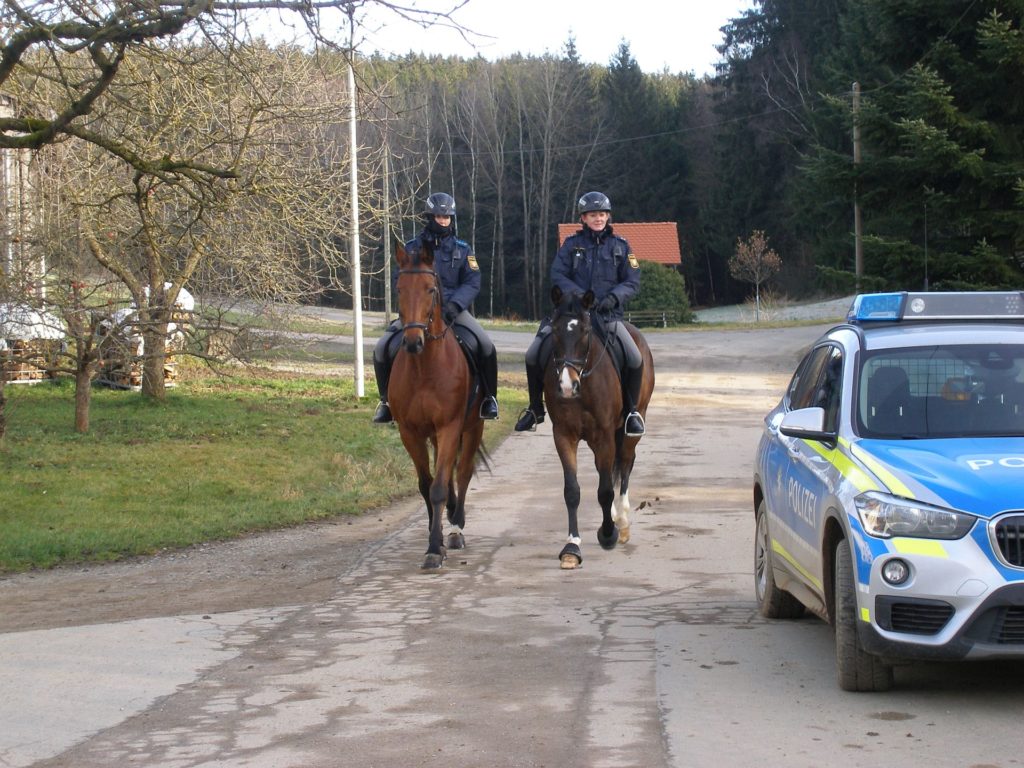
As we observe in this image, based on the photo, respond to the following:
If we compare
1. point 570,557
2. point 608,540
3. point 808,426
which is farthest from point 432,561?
point 808,426

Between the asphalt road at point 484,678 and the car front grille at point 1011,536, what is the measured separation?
791 mm

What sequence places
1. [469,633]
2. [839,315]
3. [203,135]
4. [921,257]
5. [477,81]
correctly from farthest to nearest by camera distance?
[477,81], [839,315], [921,257], [203,135], [469,633]

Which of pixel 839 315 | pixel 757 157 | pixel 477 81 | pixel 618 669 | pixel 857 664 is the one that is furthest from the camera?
pixel 477 81

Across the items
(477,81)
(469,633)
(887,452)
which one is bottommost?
(469,633)

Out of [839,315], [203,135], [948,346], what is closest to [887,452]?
[948,346]

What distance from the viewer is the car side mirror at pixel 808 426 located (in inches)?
270

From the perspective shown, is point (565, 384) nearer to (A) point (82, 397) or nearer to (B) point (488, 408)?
(B) point (488, 408)

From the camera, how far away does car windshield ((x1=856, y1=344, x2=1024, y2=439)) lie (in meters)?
6.74

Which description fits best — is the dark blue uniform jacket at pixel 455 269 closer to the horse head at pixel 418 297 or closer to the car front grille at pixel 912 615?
the horse head at pixel 418 297

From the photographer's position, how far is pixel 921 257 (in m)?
27.9

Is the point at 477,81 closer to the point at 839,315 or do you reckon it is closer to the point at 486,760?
the point at 839,315

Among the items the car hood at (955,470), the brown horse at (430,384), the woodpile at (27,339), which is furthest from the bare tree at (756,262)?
the car hood at (955,470)

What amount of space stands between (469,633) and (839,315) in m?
51.2

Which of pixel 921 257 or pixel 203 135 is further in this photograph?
pixel 921 257
